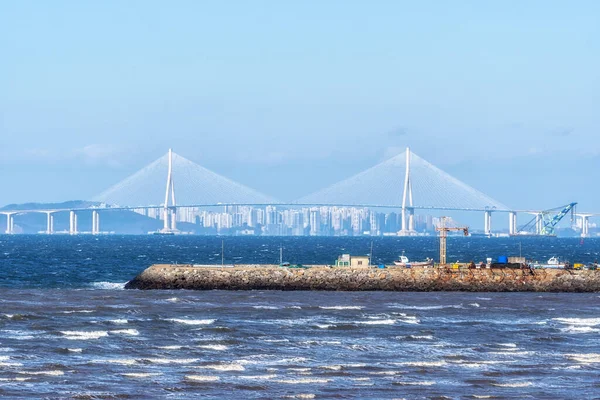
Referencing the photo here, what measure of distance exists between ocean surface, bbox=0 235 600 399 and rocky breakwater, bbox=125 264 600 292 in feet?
10.9

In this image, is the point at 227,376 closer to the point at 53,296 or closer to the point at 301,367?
the point at 301,367

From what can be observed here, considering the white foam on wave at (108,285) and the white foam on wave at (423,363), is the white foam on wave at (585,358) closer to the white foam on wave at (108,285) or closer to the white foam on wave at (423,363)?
the white foam on wave at (423,363)

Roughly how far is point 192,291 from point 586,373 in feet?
125

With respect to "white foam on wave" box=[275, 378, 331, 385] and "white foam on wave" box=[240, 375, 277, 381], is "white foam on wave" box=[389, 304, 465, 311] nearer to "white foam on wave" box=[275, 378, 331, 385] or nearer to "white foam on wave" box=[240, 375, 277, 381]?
"white foam on wave" box=[240, 375, 277, 381]

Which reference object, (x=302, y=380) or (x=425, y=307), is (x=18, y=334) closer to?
(x=302, y=380)

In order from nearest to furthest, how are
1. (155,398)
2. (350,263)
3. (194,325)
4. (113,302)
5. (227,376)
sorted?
(155,398) → (227,376) → (194,325) → (113,302) → (350,263)

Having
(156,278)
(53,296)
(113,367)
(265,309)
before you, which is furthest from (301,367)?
(156,278)

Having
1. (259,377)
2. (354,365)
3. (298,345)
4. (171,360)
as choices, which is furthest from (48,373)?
(298,345)

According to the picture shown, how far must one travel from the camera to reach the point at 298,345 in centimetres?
4522

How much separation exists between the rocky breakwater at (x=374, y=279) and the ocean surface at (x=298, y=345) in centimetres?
332

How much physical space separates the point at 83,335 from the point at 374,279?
30.3 m

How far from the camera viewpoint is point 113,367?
129 feet

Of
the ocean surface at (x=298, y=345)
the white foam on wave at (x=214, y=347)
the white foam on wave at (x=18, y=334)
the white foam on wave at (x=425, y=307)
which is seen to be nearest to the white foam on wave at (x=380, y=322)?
the ocean surface at (x=298, y=345)

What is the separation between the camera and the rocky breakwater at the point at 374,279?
2955 inches
